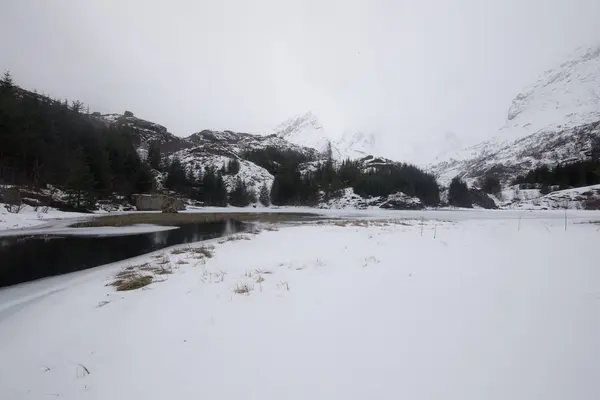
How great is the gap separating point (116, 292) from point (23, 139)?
72568mm

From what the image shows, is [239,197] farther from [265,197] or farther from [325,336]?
[325,336]

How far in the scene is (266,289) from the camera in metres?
5.98

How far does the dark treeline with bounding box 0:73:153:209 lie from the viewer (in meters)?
50.2

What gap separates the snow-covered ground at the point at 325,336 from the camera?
8.87ft

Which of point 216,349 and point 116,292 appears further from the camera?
point 116,292

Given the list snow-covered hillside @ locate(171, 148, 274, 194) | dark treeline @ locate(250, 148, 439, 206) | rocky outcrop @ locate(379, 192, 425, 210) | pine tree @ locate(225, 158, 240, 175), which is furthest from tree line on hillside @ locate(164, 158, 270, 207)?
rocky outcrop @ locate(379, 192, 425, 210)

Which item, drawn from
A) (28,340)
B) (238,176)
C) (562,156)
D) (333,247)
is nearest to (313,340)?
(28,340)

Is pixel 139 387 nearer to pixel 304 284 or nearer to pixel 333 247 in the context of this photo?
pixel 304 284

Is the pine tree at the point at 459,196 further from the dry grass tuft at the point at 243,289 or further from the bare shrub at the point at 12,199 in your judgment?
the bare shrub at the point at 12,199

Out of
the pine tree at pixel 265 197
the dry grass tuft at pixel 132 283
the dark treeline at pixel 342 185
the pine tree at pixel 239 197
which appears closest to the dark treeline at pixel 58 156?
the pine tree at pixel 239 197

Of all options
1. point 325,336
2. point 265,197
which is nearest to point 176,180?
point 265,197

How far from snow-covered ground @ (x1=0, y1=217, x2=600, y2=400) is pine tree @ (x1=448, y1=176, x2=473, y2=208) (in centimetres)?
13922

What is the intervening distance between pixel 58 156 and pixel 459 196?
150 m

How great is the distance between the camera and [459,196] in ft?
422
